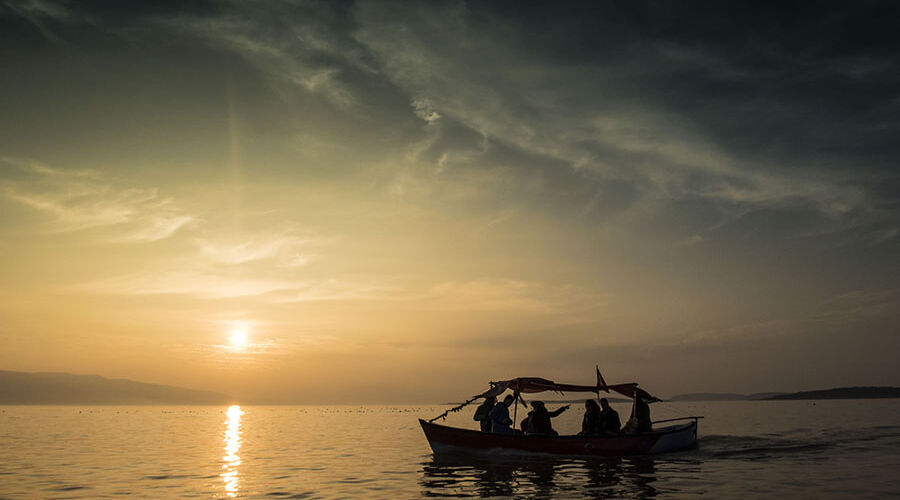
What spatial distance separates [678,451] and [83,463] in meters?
33.4

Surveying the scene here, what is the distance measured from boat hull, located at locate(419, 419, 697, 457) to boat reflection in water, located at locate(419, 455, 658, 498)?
48 centimetres

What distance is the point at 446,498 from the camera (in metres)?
21.0

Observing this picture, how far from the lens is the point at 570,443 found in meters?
31.1

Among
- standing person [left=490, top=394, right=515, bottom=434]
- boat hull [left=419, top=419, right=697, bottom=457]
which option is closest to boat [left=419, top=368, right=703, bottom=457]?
boat hull [left=419, top=419, right=697, bottom=457]

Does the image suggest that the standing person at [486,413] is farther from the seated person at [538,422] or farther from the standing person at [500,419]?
the seated person at [538,422]

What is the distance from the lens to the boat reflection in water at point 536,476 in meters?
21.9

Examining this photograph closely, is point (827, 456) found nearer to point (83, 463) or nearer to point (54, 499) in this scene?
point (54, 499)

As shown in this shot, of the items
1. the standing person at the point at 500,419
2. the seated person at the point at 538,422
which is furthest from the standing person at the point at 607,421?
the standing person at the point at 500,419

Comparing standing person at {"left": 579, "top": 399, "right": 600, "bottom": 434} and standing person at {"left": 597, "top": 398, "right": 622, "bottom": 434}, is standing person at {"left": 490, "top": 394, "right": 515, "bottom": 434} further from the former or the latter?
standing person at {"left": 597, "top": 398, "right": 622, "bottom": 434}

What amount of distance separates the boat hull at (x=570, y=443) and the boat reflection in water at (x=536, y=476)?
484 millimetres

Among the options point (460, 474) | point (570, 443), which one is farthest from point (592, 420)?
point (460, 474)

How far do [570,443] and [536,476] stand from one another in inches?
229

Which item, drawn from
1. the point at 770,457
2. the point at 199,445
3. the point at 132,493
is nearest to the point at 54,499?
the point at 132,493

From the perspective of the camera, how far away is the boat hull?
31203mm
